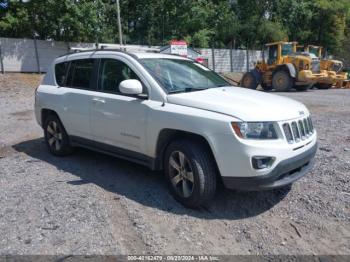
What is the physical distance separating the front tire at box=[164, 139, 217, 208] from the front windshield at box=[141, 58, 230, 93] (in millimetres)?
793

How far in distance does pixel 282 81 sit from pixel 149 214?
1522 cm

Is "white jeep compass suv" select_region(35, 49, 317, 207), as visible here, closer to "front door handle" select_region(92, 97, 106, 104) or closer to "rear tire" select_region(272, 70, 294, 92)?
"front door handle" select_region(92, 97, 106, 104)

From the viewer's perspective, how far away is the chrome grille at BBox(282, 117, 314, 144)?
382 cm

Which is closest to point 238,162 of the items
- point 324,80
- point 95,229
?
point 95,229

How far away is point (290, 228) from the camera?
146 inches

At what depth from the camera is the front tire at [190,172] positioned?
3.90 meters

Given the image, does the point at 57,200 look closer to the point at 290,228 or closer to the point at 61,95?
the point at 61,95

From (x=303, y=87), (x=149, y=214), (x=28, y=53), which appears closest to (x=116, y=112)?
(x=149, y=214)

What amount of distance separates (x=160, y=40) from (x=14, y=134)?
22.7m

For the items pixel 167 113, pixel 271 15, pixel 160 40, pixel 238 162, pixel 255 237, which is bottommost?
pixel 255 237

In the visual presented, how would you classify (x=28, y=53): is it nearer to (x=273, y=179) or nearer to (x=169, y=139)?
(x=169, y=139)

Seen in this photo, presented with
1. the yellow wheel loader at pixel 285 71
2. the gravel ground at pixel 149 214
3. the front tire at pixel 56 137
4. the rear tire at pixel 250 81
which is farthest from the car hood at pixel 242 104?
the rear tire at pixel 250 81

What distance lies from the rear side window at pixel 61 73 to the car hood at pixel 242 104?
102 inches

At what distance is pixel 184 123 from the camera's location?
4.00 meters
